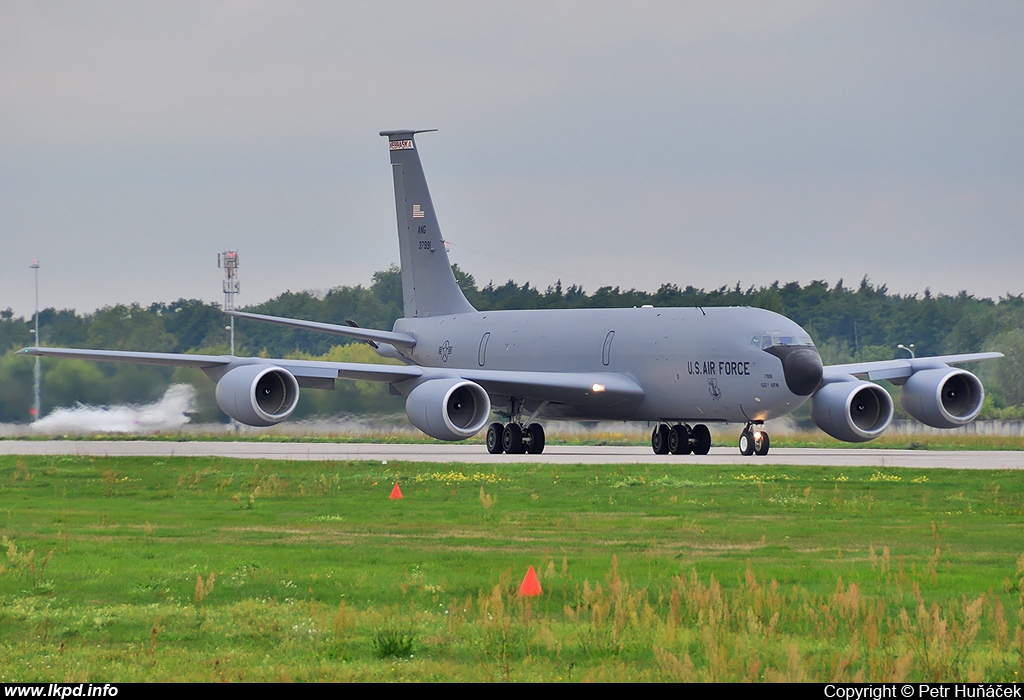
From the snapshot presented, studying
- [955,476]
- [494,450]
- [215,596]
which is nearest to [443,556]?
[215,596]

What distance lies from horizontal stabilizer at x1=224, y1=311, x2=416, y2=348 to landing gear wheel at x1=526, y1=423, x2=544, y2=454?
6.59 meters

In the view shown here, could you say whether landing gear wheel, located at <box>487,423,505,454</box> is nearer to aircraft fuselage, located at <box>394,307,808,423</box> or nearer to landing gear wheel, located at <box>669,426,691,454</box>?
aircraft fuselage, located at <box>394,307,808,423</box>

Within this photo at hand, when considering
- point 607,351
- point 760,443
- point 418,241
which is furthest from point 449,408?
point 418,241

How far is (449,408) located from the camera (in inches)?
1467

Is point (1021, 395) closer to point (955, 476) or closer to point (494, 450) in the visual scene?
point (494, 450)

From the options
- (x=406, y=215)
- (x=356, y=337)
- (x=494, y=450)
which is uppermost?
(x=406, y=215)

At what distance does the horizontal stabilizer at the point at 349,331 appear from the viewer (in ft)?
138

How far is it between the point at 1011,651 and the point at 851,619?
4.48 feet

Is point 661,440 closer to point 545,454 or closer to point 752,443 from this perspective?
point 752,443

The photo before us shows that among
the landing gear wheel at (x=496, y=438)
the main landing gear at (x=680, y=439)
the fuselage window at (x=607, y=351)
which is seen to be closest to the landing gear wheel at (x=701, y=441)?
the main landing gear at (x=680, y=439)

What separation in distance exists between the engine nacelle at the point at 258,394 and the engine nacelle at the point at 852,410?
1331 cm

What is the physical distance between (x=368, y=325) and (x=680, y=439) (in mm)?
29161

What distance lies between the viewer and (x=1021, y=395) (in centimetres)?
6700

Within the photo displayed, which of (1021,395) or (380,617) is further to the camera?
(1021,395)
